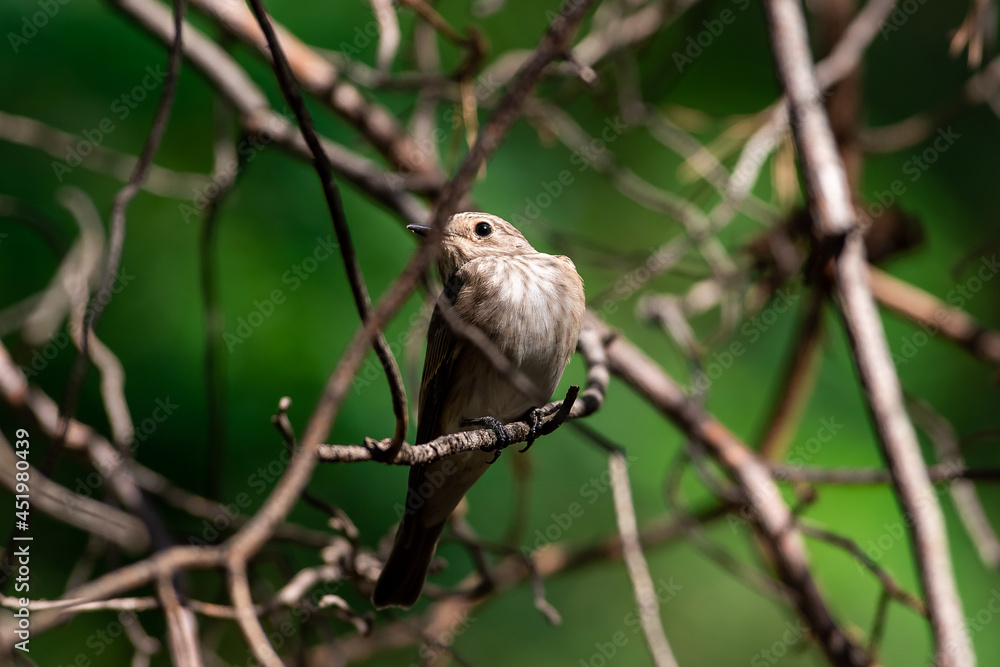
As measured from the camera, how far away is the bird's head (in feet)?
11.3

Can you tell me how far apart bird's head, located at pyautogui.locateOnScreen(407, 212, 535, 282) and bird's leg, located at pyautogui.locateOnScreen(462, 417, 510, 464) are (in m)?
0.66

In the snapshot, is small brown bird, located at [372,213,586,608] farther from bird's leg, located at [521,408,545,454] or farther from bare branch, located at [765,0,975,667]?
bare branch, located at [765,0,975,667]

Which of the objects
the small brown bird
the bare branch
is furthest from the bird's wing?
the bare branch

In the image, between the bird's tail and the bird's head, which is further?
the bird's head

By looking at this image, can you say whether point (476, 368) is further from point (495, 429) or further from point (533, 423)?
point (495, 429)

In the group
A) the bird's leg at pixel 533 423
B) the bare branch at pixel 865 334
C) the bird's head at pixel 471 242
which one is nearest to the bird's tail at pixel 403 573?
the bird's leg at pixel 533 423

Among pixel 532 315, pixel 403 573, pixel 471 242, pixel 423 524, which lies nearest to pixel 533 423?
pixel 532 315

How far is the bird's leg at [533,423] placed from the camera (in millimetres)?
2670

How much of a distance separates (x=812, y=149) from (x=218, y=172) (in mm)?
2350

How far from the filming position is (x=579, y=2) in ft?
5.08

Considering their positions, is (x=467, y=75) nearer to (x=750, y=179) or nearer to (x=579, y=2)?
(x=750, y=179)

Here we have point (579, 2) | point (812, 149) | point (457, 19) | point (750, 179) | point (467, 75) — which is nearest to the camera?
point (579, 2)

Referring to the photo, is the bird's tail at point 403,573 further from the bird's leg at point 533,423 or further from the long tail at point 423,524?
the bird's leg at point 533,423

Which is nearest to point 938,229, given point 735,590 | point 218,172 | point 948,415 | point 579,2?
point 948,415
